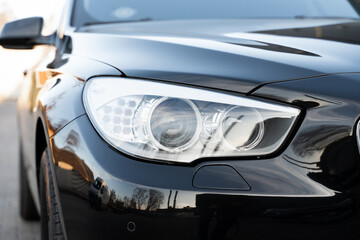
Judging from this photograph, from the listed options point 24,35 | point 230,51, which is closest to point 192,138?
point 230,51

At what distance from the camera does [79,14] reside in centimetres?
297

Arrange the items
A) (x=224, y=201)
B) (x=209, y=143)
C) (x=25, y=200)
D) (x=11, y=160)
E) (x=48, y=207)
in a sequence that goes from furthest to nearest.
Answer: (x=11, y=160) < (x=25, y=200) < (x=48, y=207) < (x=209, y=143) < (x=224, y=201)

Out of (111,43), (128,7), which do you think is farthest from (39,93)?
(128,7)

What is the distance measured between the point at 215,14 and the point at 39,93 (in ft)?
→ 3.36

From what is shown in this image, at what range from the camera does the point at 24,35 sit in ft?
10.1

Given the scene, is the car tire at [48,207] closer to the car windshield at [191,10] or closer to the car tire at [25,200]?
the car windshield at [191,10]

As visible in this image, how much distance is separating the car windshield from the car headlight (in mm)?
1335

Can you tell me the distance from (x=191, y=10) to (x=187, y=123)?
1512mm

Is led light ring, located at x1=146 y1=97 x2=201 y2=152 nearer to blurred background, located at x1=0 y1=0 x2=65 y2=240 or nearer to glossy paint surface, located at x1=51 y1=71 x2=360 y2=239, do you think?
glossy paint surface, located at x1=51 y1=71 x2=360 y2=239

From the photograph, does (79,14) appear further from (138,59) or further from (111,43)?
(138,59)

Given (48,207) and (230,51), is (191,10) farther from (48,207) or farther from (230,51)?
(48,207)

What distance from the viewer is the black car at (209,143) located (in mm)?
1475

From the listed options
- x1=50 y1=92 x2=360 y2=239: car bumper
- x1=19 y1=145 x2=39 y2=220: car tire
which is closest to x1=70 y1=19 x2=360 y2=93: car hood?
x1=50 y1=92 x2=360 y2=239: car bumper

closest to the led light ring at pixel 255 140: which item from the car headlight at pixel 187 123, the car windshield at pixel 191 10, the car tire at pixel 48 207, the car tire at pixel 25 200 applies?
the car headlight at pixel 187 123
